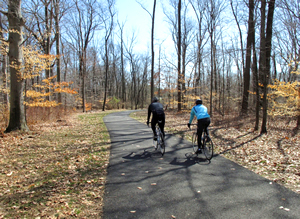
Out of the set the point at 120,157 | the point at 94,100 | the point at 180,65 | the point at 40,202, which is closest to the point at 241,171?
the point at 120,157

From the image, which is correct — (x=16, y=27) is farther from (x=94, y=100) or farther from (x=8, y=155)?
(x=94, y=100)

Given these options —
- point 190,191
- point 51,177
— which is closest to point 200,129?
point 190,191

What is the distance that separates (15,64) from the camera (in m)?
9.52

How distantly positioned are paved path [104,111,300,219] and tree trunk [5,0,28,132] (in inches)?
261

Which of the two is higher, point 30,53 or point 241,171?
point 30,53

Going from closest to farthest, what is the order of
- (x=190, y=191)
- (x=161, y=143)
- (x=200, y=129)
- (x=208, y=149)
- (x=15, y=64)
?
(x=190, y=191) < (x=208, y=149) < (x=200, y=129) < (x=161, y=143) < (x=15, y=64)

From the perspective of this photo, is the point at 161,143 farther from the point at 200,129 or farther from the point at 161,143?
the point at 200,129

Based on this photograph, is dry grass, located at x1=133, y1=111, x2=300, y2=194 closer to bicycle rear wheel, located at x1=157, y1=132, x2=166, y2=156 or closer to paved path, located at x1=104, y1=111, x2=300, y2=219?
paved path, located at x1=104, y1=111, x2=300, y2=219

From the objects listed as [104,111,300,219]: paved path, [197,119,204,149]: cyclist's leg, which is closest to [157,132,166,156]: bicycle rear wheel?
[104,111,300,219]: paved path

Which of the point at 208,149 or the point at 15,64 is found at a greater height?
the point at 15,64

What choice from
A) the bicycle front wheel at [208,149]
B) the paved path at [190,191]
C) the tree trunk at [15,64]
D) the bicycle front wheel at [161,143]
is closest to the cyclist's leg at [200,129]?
the bicycle front wheel at [208,149]

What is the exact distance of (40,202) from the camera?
3.78 m

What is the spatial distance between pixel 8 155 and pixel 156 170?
5.35 meters

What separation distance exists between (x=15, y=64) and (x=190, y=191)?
1002 centimetres
